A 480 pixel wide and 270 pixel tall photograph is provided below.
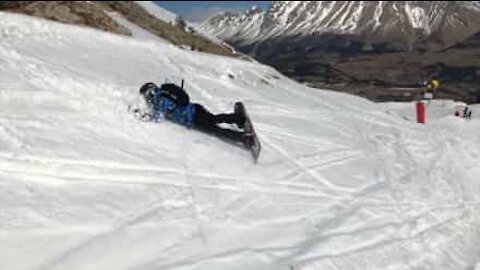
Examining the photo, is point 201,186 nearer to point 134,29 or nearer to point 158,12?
point 134,29

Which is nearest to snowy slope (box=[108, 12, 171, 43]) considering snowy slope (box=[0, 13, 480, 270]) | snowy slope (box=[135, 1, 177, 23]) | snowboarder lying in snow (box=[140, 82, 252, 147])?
snowy slope (box=[135, 1, 177, 23])

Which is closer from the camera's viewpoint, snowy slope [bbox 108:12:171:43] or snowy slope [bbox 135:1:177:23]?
snowy slope [bbox 108:12:171:43]

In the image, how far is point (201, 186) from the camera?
962cm

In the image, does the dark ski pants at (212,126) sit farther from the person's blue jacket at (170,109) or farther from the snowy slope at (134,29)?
the snowy slope at (134,29)

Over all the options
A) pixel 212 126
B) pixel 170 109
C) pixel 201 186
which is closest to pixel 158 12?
pixel 170 109

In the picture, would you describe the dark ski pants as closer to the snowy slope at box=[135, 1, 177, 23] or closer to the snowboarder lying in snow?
the snowboarder lying in snow

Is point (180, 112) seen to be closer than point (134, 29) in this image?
Yes

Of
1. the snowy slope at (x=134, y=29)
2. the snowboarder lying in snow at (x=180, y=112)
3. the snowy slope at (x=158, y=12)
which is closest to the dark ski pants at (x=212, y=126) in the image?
the snowboarder lying in snow at (x=180, y=112)

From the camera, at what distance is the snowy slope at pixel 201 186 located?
7430mm

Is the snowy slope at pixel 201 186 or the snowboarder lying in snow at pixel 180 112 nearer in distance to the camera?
the snowy slope at pixel 201 186

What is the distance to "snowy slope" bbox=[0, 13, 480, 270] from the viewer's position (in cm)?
743

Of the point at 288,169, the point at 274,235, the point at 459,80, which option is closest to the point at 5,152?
the point at 274,235

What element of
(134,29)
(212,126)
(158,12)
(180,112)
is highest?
(158,12)

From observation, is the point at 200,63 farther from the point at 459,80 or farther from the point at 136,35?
the point at 459,80
